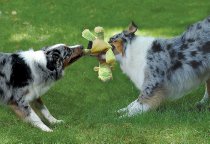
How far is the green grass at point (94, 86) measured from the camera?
7188 mm

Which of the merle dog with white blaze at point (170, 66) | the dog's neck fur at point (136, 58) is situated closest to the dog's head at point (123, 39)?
the dog's neck fur at point (136, 58)

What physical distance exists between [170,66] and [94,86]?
290 cm

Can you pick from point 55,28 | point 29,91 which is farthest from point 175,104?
point 55,28

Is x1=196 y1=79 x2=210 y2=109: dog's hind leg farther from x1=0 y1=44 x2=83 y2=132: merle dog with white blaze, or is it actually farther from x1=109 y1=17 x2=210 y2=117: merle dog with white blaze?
x1=0 y1=44 x2=83 y2=132: merle dog with white blaze

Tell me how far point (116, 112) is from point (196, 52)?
70.8 inches

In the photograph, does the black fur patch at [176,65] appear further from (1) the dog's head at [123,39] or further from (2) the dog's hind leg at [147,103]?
(1) the dog's head at [123,39]

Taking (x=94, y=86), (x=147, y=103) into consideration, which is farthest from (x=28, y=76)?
(x=94, y=86)

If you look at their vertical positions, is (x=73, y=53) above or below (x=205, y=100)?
above

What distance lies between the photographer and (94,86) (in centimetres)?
1096

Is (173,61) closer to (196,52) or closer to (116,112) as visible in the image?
(196,52)

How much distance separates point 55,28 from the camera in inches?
591

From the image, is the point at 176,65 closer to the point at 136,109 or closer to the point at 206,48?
the point at 206,48

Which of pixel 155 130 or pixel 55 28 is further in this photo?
pixel 55 28

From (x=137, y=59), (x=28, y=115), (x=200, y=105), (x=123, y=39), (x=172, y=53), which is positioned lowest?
(x=200, y=105)
